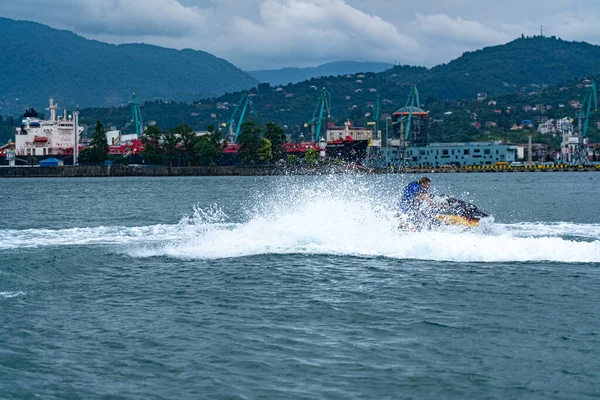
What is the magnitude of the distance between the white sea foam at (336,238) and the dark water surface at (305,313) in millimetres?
106

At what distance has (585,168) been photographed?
530 feet

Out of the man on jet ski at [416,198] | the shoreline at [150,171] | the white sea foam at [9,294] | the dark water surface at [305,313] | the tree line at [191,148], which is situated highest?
the tree line at [191,148]

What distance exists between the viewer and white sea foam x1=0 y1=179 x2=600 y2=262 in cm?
2362

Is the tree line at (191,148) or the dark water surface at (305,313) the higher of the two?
the tree line at (191,148)

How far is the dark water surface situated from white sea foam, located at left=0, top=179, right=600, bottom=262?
0.35 ft

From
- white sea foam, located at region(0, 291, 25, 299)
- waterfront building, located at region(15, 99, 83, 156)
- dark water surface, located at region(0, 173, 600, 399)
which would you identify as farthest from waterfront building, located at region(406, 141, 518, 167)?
white sea foam, located at region(0, 291, 25, 299)

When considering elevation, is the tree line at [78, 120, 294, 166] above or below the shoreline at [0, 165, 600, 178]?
above

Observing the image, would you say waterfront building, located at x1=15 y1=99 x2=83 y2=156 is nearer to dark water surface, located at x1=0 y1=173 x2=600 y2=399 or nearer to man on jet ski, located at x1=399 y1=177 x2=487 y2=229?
dark water surface, located at x1=0 y1=173 x2=600 y2=399

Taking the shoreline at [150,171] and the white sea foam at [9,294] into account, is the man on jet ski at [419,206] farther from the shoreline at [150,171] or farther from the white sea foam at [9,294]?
the shoreline at [150,171]

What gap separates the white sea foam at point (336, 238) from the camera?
77.5 feet

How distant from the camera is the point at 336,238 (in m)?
26.5

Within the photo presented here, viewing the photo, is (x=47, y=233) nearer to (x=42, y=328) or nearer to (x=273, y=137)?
(x=42, y=328)

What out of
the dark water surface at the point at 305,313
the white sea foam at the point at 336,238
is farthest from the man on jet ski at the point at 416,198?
the dark water surface at the point at 305,313

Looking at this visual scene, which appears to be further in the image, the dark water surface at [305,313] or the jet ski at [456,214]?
the jet ski at [456,214]
